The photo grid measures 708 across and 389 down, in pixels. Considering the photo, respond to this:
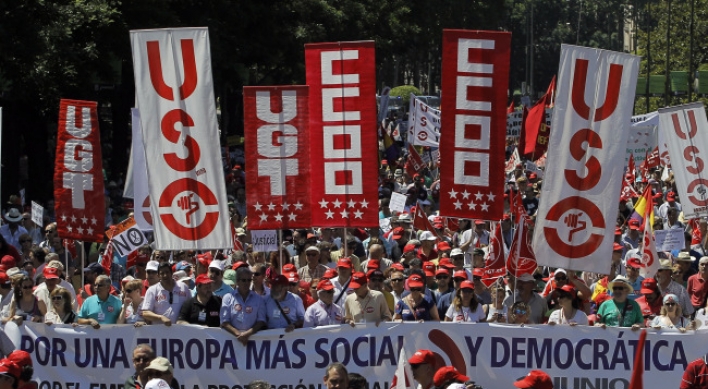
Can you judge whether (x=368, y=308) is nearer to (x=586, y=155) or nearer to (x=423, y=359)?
(x=586, y=155)

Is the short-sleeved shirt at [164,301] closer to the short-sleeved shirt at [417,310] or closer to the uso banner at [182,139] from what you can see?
the uso banner at [182,139]

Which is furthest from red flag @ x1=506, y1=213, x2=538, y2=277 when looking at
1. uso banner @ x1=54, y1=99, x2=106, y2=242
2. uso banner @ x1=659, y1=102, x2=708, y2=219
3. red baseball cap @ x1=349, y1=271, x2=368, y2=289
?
uso banner @ x1=54, y1=99, x2=106, y2=242

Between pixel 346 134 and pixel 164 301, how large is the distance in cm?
248

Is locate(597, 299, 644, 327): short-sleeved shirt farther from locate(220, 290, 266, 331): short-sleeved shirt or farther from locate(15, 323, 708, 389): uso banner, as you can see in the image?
locate(220, 290, 266, 331): short-sleeved shirt

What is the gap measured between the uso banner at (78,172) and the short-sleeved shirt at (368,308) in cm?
414

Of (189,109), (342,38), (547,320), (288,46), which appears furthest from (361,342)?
(342,38)

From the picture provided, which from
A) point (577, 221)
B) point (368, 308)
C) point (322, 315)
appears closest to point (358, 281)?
point (368, 308)

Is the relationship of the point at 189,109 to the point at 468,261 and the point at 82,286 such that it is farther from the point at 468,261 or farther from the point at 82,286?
the point at 468,261

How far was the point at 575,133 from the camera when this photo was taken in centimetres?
1346

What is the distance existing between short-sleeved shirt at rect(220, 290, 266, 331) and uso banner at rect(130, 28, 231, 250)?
1.06 m

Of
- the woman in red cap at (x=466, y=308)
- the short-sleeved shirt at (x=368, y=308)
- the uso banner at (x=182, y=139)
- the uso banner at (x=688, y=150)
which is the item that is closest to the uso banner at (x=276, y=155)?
the uso banner at (x=182, y=139)

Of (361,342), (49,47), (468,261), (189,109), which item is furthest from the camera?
(49,47)

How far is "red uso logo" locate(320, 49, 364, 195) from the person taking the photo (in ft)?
48.3

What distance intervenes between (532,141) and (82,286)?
47.1 ft
